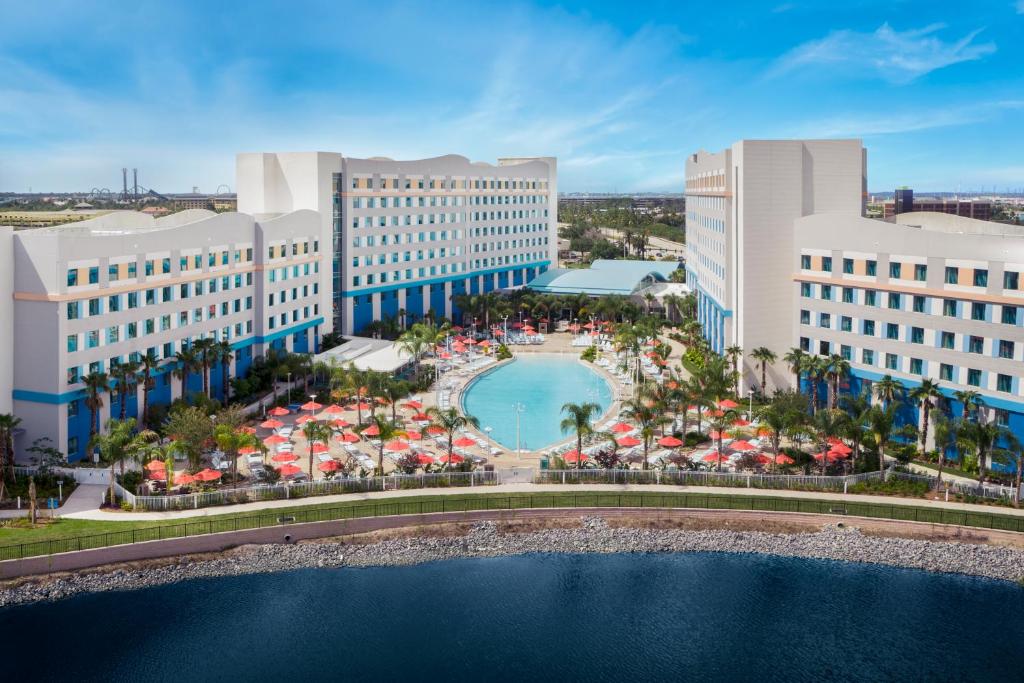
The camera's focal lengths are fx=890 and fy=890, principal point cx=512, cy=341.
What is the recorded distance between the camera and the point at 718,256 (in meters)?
61.9

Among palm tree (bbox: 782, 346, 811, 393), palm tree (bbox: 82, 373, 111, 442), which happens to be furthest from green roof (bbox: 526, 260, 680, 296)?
palm tree (bbox: 82, 373, 111, 442)

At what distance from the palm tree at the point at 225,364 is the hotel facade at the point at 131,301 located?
0.35m

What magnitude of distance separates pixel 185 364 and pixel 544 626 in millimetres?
26444

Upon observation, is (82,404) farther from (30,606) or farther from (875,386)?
(875,386)

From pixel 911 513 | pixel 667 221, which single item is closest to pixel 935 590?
pixel 911 513

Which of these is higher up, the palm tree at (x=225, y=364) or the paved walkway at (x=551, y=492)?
the palm tree at (x=225, y=364)

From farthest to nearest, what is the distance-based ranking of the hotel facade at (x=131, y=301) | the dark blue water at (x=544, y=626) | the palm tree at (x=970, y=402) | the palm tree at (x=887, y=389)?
the palm tree at (x=887, y=389)
the palm tree at (x=970, y=402)
the hotel facade at (x=131, y=301)
the dark blue water at (x=544, y=626)

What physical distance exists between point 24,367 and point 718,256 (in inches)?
1691

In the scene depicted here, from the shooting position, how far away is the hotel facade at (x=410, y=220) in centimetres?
6800

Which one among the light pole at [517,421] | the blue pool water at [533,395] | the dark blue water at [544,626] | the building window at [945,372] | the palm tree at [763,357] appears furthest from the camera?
the palm tree at [763,357]

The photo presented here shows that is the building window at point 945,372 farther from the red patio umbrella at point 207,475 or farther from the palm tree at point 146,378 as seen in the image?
the palm tree at point 146,378

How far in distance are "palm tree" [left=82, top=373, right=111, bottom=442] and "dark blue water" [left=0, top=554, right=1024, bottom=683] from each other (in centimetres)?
1162

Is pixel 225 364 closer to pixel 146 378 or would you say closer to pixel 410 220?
pixel 146 378

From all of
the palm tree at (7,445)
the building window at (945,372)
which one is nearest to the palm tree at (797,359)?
the building window at (945,372)
